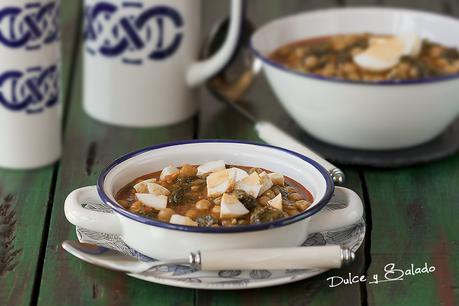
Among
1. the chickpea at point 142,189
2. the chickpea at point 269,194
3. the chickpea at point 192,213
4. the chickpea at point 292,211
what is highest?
the chickpea at point 269,194

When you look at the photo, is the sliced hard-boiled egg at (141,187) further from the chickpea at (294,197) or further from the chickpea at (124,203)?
the chickpea at (294,197)

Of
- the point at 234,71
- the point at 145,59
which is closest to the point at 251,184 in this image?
the point at 145,59

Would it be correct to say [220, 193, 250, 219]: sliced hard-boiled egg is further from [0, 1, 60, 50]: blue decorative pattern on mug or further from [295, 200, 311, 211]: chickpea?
[0, 1, 60, 50]: blue decorative pattern on mug

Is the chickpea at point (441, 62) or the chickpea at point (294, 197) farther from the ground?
the chickpea at point (441, 62)

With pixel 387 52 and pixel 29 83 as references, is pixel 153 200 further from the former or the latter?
pixel 387 52

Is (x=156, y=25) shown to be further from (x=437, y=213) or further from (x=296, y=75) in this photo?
(x=437, y=213)

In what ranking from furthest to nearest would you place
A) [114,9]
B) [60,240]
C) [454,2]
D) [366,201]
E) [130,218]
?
[454,2] < [114,9] < [366,201] < [60,240] < [130,218]

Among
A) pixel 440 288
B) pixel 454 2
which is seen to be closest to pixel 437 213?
pixel 440 288

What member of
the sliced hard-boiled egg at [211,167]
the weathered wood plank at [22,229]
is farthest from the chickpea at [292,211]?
the weathered wood plank at [22,229]
